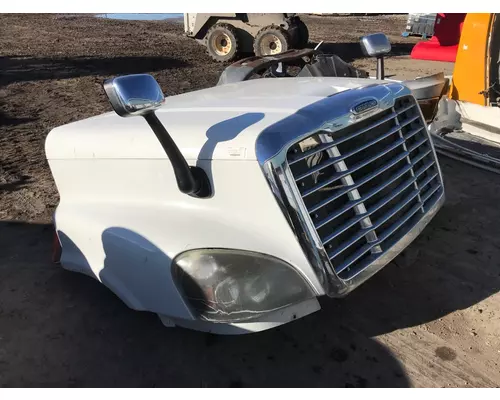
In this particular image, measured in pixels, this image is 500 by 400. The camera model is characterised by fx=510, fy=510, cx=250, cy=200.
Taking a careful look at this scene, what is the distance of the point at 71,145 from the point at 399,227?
191 cm

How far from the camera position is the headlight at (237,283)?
240 cm

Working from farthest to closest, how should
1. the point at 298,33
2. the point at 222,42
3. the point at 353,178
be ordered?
the point at 222,42 → the point at 298,33 → the point at 353,178

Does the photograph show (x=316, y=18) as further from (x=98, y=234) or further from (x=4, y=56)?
(x=98, y=234)

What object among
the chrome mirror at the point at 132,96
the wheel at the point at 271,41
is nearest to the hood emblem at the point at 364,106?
the chrome mirror at the point at 132,96

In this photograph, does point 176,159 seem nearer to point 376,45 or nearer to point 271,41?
point 376,45

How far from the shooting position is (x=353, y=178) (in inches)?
105

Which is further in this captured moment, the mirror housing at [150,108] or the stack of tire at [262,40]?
the stack of tire at [262,40]

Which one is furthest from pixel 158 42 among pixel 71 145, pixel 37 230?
pixel 71 145

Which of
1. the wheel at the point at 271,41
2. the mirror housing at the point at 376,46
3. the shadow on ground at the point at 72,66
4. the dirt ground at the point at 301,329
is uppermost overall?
the mirror housing at the point at 376,46

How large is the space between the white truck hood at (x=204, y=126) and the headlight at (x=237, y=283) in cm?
48

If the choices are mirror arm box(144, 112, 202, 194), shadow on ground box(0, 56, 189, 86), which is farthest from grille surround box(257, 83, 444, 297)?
shadow on ground box(0, 56, 189, 86)

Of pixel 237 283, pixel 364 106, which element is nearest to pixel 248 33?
pixel 364 106

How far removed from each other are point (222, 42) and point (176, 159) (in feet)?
42.4

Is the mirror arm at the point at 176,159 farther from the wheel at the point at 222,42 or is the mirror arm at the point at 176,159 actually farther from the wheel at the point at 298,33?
the wheel at the point at 222,42
